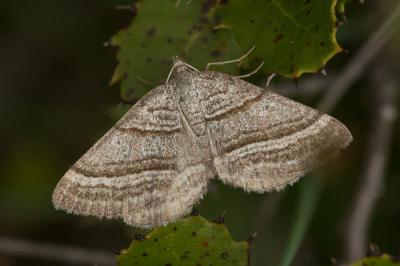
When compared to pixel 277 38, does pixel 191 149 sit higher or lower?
Answer: lower

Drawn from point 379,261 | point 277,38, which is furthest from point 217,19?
point 379,261

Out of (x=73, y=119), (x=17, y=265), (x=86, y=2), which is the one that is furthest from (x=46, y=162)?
(x=86, y=2)

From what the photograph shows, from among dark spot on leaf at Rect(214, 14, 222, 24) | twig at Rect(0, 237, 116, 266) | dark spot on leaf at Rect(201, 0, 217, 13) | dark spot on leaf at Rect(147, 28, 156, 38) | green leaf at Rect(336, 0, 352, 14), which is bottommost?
twig at Rect(0, 237, 116, 266)

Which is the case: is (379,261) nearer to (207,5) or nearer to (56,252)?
(207,5)

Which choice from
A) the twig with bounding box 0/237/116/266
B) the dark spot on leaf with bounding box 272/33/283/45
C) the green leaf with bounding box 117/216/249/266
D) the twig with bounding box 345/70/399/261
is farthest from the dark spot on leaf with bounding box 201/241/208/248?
the twig with bounding box 0/237/116/266

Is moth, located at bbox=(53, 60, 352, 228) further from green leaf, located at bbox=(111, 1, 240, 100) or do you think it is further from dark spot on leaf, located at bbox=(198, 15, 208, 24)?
dark spot on leaf, located at bbox=(198, 15, 208, 24)

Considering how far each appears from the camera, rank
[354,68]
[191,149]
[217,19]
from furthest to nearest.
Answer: [354,68] < [217,19] < [191,149]
